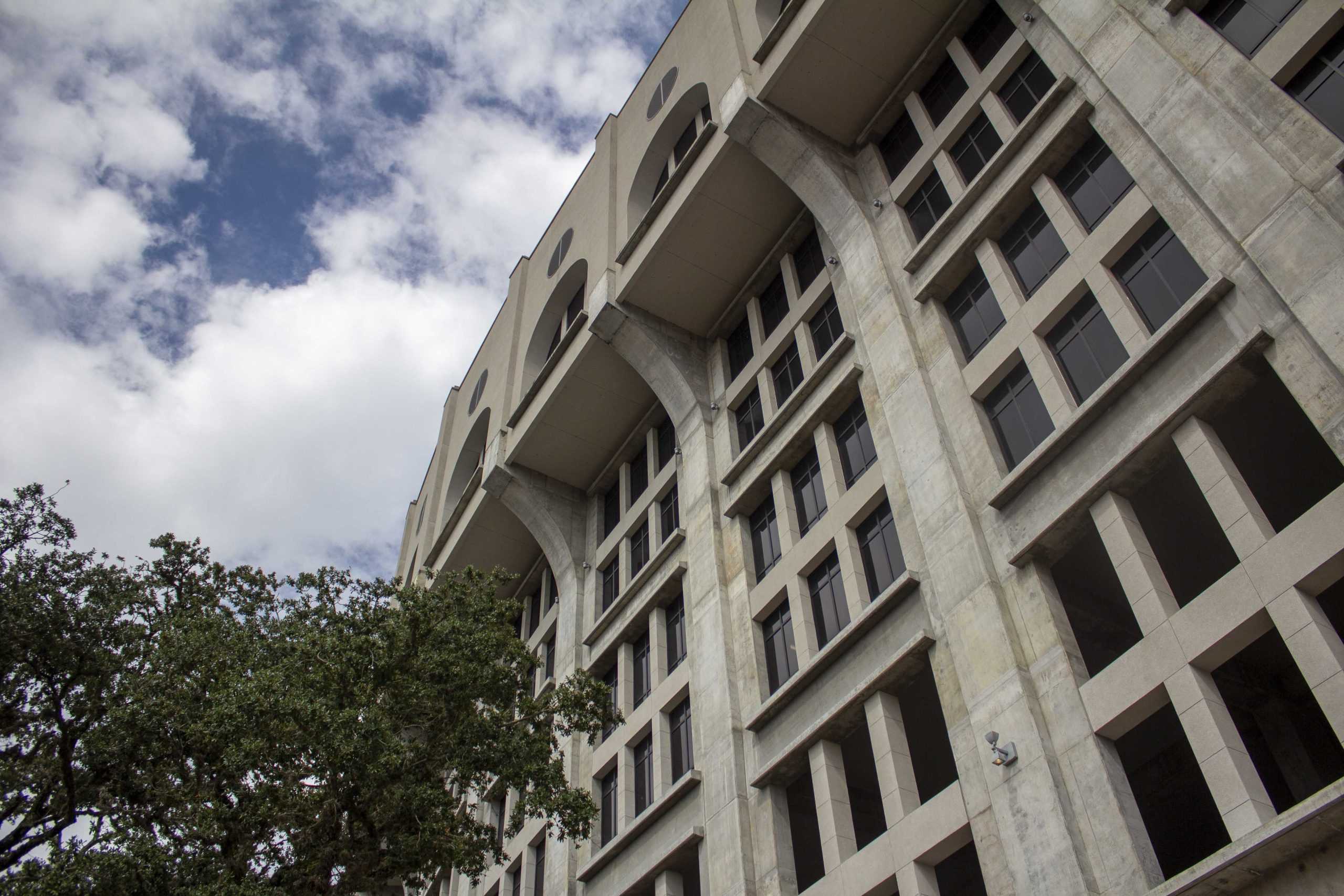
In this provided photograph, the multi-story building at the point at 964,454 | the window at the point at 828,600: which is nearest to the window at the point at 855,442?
the multi-story building at the point at 964,454

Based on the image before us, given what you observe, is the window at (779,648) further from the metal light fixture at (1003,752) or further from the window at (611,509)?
the window at (611,509)

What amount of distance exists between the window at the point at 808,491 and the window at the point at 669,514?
575 centimetres

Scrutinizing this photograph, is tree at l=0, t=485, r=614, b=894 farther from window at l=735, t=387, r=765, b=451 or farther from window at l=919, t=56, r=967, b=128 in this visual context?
window at l=919, t=56, r=967, b=128

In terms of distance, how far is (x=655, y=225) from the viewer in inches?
1210

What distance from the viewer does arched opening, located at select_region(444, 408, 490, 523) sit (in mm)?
43281

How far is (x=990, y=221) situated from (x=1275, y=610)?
1093 centimetres

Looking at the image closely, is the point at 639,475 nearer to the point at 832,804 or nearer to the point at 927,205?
the point at 927,205

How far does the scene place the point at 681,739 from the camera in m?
26.5

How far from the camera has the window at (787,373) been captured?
27.8 meters

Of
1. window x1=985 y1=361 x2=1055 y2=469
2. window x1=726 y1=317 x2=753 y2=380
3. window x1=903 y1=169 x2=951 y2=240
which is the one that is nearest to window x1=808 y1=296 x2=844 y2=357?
window x1=903 y1=169 x2=951 y2=240

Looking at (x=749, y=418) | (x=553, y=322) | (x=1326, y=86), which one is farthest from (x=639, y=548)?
(x=1326, y=86)

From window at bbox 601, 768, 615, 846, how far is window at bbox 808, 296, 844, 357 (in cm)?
1279

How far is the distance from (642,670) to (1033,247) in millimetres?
16097

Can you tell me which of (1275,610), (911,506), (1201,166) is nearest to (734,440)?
(911,506)
